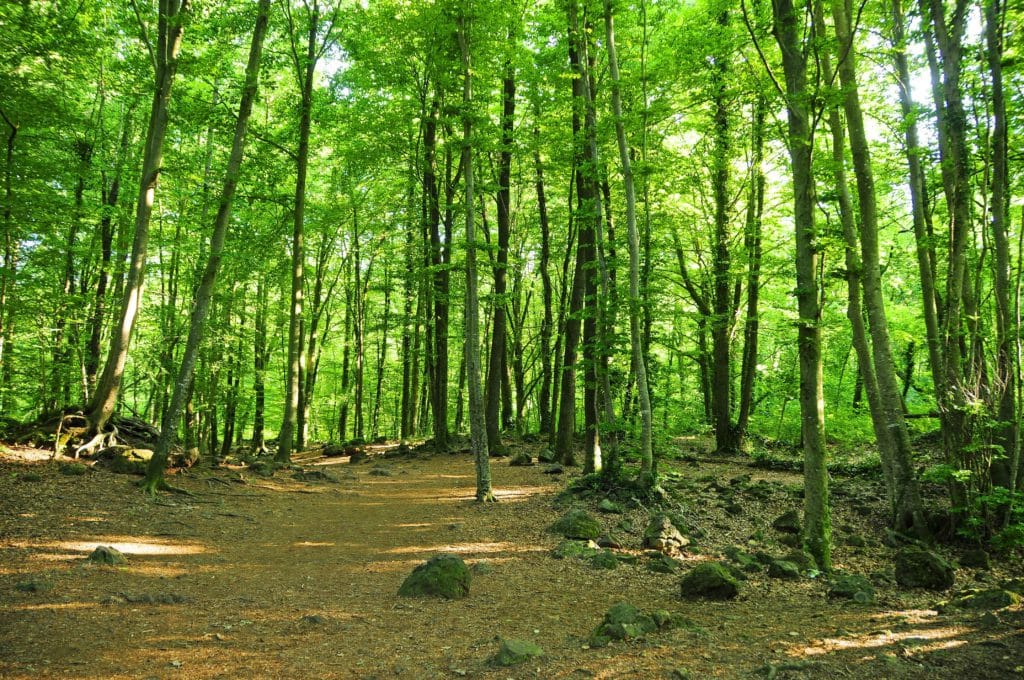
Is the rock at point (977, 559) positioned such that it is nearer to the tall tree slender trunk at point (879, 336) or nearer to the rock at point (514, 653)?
the tall tree slender trunk at point (879, 336)

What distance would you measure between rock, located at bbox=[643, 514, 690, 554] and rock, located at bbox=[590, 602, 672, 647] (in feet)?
8.86

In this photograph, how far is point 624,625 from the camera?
15.2 feet

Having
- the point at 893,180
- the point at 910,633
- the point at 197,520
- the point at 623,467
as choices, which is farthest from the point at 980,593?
the point at 893,180

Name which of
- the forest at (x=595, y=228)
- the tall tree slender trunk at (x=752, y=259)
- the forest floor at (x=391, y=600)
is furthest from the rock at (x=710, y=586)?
the tall tree slender trunk at (x=752, y=259)

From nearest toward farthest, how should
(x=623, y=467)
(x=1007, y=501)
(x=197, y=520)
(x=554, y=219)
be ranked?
1. (x=1007, y=501)
2. (x=197, y=520)
3. (x=623, y=467)
4. (x=554, y=219)

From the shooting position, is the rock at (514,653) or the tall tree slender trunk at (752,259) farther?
the tall tree slender trunk at (752,259)

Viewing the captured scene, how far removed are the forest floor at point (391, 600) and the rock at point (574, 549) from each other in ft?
A: 0.48

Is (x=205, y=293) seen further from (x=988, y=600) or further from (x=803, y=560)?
(x=988, y=600)

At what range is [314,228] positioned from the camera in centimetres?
1694

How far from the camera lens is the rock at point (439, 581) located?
5.79m

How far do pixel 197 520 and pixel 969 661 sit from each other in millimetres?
9049

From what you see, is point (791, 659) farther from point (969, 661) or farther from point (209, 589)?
point (209, 589)

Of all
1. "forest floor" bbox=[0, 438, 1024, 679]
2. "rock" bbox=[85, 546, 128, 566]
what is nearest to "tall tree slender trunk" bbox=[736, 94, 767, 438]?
"forest floor" bbox=[0, 438, 1024, 679]

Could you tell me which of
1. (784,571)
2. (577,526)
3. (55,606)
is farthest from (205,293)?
(784,571)
